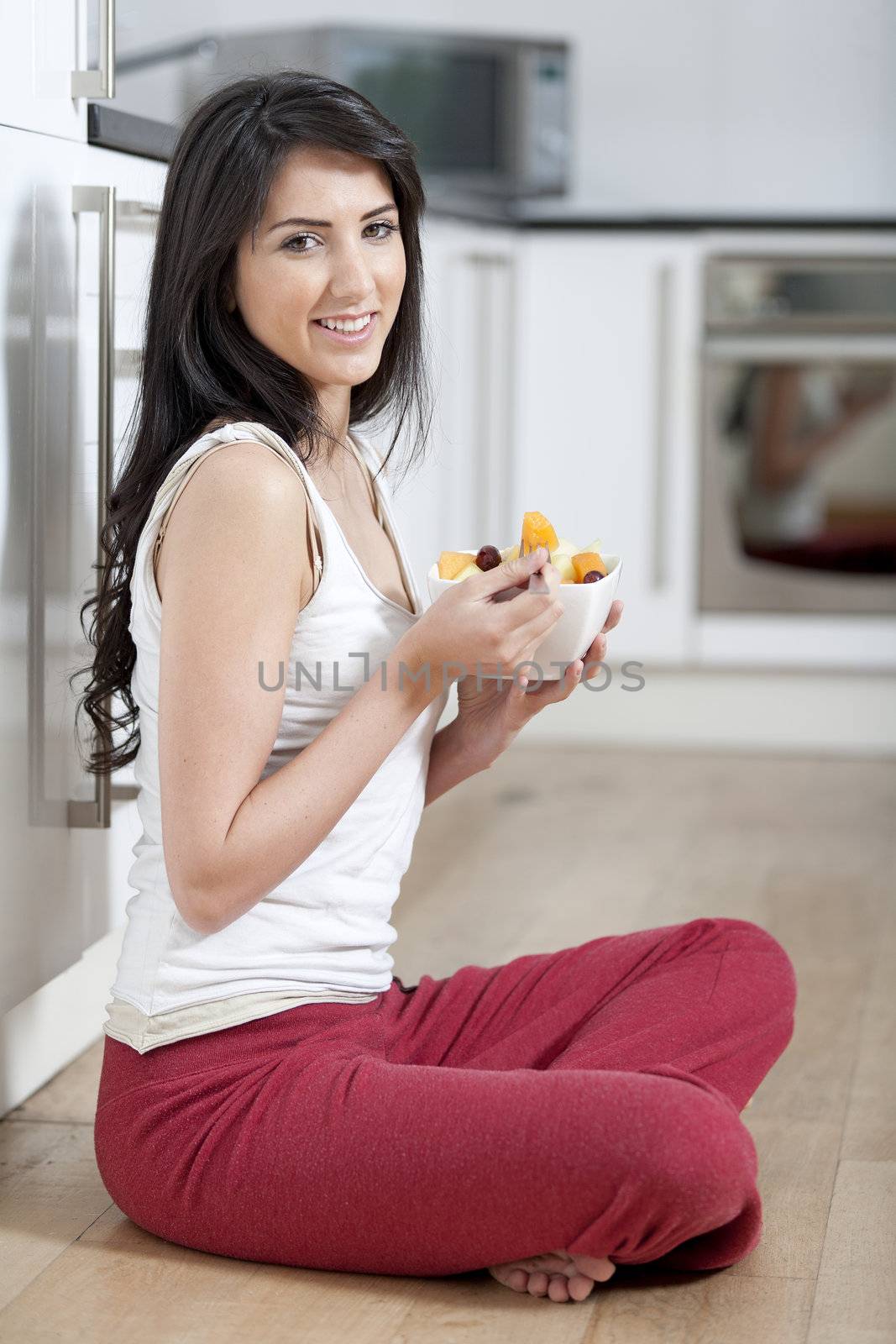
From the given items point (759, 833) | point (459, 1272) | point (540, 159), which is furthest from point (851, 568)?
point (459, 1272)

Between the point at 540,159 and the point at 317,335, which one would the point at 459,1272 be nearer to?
the point at 317,335

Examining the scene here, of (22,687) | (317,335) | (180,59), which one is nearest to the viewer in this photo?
(317,335)

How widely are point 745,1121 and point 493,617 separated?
692 mm

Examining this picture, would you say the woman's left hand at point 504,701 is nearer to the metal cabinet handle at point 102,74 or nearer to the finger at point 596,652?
the finger at point 596,652

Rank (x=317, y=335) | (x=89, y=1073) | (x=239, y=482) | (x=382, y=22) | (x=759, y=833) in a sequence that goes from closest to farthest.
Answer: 1. (x=239, y=482)
2. (x=317, y=335)
3. (x=89, y=1073)
4. (x=759, y=833)
5. (x=382, y=22)

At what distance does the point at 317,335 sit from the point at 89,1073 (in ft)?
2.71

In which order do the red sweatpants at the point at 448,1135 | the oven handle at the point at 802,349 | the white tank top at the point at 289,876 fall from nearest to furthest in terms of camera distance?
the red sweatpants at the point at 448,1135
the white tank top at the point at 289,876
the oven handle at the point at 802,349

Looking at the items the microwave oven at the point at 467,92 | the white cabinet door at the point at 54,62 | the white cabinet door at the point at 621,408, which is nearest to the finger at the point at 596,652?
the white cabinet door at the point at 54,62

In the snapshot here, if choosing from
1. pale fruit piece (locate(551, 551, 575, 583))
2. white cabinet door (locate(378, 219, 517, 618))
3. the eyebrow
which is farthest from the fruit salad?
white cabinet door (locate(378, 219, 517, 618))

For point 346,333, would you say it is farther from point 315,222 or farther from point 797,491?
point 797,491

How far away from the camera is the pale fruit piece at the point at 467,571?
125 cm

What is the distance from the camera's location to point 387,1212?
3.82 feet

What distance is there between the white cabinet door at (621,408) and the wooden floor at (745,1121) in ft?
1.81

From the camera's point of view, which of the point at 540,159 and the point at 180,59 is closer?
the point at 180,59
